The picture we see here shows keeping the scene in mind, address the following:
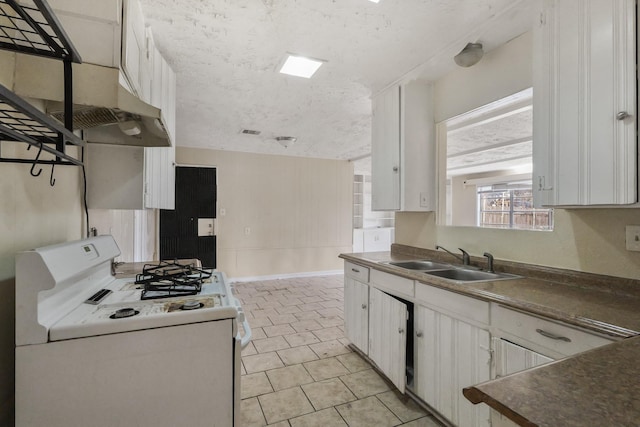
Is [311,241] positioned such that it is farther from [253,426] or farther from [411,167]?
[253,426]

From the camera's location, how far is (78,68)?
46.0 inches

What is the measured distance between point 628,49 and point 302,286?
4670mm

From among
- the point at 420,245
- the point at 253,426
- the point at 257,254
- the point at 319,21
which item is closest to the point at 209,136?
the point at 257,254

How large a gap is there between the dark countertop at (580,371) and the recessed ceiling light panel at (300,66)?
1945mm

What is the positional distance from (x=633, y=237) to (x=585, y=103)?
698 millimetres

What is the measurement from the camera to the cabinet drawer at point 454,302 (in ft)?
4.94

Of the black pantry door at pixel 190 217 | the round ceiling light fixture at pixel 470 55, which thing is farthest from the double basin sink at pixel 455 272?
the black pantry door at pixel 190 217

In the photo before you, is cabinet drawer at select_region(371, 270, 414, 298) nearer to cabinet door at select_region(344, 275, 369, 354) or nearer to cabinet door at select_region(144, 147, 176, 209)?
cabinet door at select_region(344, 275, 369, 354)

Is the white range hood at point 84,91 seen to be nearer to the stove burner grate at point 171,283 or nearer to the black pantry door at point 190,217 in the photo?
the stove burner grate at point 171,283

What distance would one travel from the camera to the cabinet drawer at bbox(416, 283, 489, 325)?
150cm

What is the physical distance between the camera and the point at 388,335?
83.5 inches

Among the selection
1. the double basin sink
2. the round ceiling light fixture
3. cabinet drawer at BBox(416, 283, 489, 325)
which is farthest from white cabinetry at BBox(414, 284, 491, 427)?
the round ceiling light fixture

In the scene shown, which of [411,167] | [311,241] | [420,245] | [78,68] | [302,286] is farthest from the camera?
[311,241]

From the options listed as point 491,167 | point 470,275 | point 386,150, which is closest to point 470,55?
point 386,150
